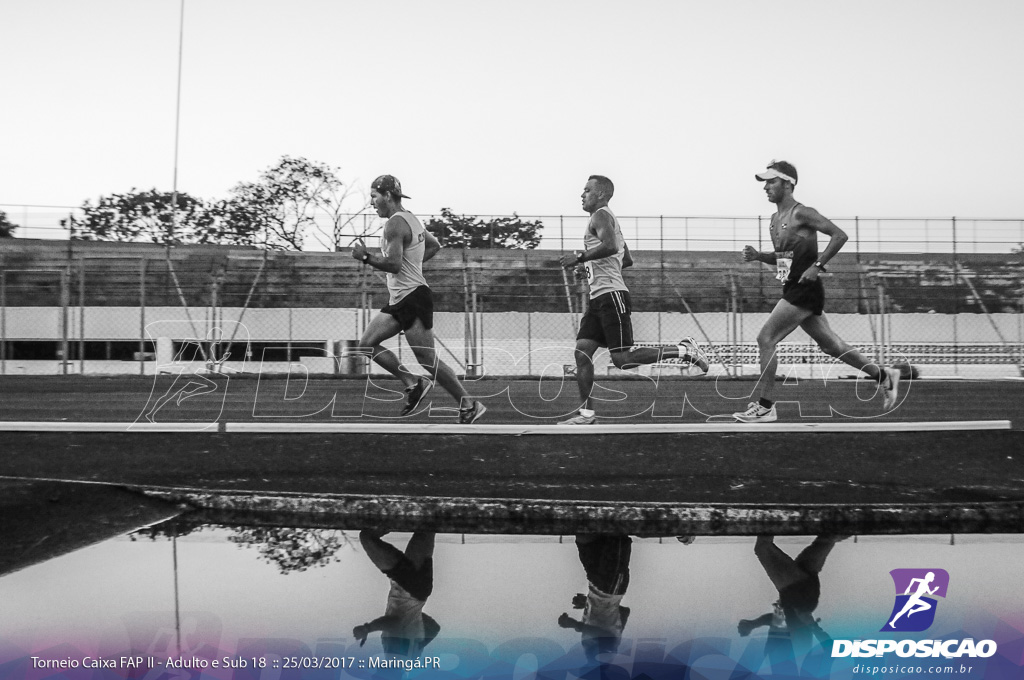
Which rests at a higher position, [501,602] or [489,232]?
[489,232]

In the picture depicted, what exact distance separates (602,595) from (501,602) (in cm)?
28

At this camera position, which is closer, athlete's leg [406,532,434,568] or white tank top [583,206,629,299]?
athlete's leg [406,532,434,568]

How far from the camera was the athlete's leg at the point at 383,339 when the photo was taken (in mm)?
6914

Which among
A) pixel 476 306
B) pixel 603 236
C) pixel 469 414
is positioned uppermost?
pixel 476 306

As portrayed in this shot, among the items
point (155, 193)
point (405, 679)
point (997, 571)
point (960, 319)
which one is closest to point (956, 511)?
point (997, 571)

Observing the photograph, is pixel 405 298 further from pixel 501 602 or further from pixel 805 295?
pixel 501 602

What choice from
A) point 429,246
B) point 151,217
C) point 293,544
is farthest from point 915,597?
point 151,217

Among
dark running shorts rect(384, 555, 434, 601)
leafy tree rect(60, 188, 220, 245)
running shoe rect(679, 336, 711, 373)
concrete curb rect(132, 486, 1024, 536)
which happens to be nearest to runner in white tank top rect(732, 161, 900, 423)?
running shoe rect(679, 336, 711, 373)

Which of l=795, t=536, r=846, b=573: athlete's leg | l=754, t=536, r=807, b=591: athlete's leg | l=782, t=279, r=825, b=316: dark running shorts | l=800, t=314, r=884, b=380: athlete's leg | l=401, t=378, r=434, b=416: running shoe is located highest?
l=782, t=279, r=825, b=316: dark running shorts

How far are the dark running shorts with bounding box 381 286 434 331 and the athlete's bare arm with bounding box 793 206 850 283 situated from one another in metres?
2.62

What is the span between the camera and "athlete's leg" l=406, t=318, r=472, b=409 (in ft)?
23.0

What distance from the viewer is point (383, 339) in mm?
6883

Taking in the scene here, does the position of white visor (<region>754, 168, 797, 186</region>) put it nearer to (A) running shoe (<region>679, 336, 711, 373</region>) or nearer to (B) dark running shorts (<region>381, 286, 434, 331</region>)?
(A) running shoe (<region>679, 336, 711, 373</region>)

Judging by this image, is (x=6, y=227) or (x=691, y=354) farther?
(x=6, y=227)
